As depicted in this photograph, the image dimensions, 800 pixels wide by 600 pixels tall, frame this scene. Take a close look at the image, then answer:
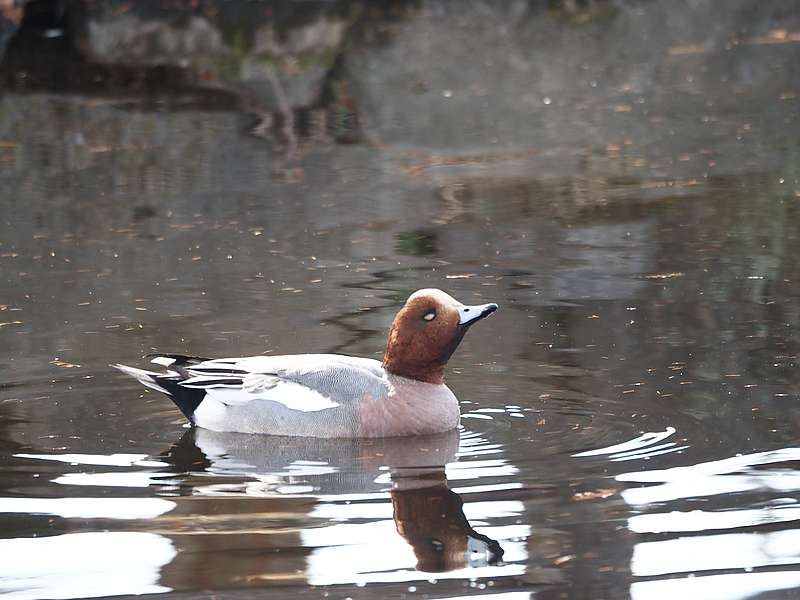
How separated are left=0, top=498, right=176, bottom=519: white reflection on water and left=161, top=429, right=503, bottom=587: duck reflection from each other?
12 cm

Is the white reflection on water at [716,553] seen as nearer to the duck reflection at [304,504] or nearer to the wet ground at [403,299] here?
the wet ground at [403,299]

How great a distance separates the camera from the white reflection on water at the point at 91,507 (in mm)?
5945

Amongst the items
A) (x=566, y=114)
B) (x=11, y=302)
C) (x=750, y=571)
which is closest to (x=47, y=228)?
(x=11, y=302)

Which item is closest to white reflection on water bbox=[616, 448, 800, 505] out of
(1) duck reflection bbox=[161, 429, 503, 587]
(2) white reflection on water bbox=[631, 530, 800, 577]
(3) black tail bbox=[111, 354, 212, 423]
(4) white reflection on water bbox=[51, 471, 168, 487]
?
(2) white reflection on water bbox=[631, 530, 800, 577]

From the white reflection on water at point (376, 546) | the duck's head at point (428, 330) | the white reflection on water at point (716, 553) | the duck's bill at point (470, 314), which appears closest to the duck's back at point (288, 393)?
the duck's head at point (428, 330)

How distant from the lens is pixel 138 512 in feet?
19.7

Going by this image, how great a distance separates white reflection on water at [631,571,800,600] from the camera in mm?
4988

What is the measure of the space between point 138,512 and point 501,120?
1129cm

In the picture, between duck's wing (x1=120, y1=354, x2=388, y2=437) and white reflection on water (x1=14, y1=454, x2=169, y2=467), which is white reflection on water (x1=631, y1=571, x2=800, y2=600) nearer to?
duck's wing (x1=120, y1=354, x2=388, y2=437)

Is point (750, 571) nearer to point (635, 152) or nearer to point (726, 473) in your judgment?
point (726, 473)

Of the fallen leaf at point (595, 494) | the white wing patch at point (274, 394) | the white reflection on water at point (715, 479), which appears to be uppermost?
the white wing patch at point (274, 394)

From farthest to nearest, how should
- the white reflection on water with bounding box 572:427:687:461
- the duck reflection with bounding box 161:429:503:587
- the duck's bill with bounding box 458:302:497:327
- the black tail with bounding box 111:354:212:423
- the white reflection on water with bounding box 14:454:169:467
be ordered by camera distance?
the black tail with bounding box 111:354:212:423, the duck's bill with bounding box 458:302:497:327, the white reflection on water with bounding box 14:454:169:467, the white reflection on water with bounding box 572:427:687:461, the duck reflection with bounding box 161:429:503:587

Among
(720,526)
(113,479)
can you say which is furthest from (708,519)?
(113,479)

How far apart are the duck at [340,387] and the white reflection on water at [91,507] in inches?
41.6
